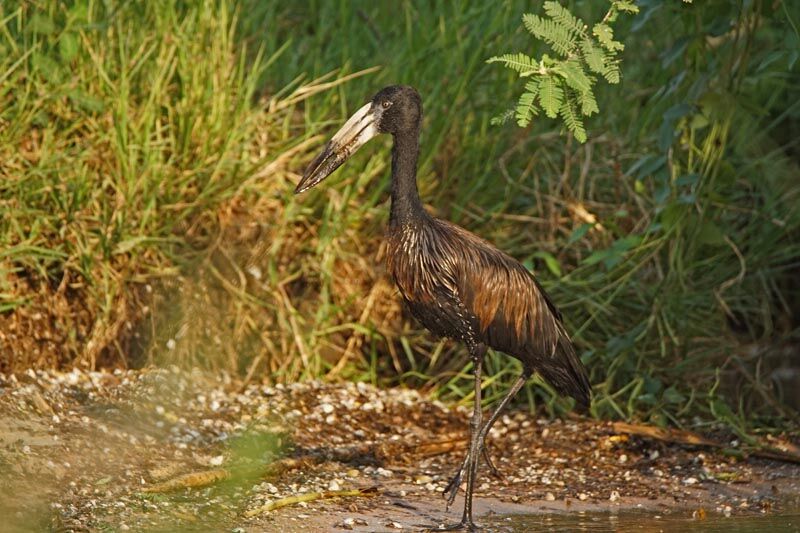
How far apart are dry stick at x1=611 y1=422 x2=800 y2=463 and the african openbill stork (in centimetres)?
82

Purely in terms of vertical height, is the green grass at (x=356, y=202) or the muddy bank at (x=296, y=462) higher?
the green grass at (x=356, y=202)

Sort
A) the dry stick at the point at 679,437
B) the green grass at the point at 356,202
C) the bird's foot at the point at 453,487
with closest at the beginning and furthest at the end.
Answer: the bird's foot at the point at 453,487 < the dry stick at the point at 679,437 < the green grass at the point at 356,202

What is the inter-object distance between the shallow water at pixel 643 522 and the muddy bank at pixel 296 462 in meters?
0.07

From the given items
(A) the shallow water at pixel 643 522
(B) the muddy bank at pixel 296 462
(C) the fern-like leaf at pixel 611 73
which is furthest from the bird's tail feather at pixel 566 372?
(C) the fern-like leaf at pixel 611 73

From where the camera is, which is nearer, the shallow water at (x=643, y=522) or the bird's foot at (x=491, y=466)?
the shallow water at (x=643, y=522)

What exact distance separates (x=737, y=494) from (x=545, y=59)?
8.06 feet

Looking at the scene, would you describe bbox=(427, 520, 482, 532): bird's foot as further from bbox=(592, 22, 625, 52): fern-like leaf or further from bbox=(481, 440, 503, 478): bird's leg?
bbox=(592, 22, 625, 52): fern-like leaf

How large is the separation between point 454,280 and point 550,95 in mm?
1205

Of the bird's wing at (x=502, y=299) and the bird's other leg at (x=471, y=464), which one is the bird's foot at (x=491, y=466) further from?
the bird's wing at (x=502, y=299)

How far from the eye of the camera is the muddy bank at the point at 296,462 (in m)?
5.20

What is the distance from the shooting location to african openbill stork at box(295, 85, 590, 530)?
5621 millimetres

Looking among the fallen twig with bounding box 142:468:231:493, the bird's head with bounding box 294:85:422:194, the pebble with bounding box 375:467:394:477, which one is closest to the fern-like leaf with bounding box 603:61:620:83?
the bird's head with bounding box 294:85:422:194

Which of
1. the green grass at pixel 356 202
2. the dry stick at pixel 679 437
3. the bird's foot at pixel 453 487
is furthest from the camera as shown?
the green grass at pixel 356 202

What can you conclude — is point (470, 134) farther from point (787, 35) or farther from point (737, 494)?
point (737, 494)
